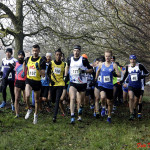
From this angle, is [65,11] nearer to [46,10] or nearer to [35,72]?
[46,10]

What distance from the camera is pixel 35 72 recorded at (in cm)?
684

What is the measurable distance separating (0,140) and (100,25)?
9794 millimetres

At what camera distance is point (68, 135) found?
5.73 meters

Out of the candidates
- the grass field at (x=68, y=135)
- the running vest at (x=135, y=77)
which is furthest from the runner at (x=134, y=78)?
the grass field at (x=68, y=135)

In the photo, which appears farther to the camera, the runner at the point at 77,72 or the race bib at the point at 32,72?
the runner at the point at 77,72

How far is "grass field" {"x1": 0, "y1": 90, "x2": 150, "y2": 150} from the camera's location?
16.0 ft

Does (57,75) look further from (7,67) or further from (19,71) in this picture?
(7,67)

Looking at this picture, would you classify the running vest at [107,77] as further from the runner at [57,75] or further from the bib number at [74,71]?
the runner at [57,75]

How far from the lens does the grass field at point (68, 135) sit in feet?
16.0

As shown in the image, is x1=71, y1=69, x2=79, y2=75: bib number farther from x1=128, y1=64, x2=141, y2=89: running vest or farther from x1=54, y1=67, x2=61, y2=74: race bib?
x1=128, y1=64, x2=141, y2=89: running vest

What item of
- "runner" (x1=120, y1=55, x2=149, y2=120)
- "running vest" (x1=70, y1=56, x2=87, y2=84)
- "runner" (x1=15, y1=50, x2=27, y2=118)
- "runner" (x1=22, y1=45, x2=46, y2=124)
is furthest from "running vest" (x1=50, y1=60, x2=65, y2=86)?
"runner" (x1=120, y1=55, x2=149, y2=120)

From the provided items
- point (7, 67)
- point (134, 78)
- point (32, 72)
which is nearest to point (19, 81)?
point (32, 72)

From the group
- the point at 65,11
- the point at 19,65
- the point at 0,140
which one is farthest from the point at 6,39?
the point at 0,140

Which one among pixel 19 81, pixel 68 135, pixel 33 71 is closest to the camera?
pixel 68 135
